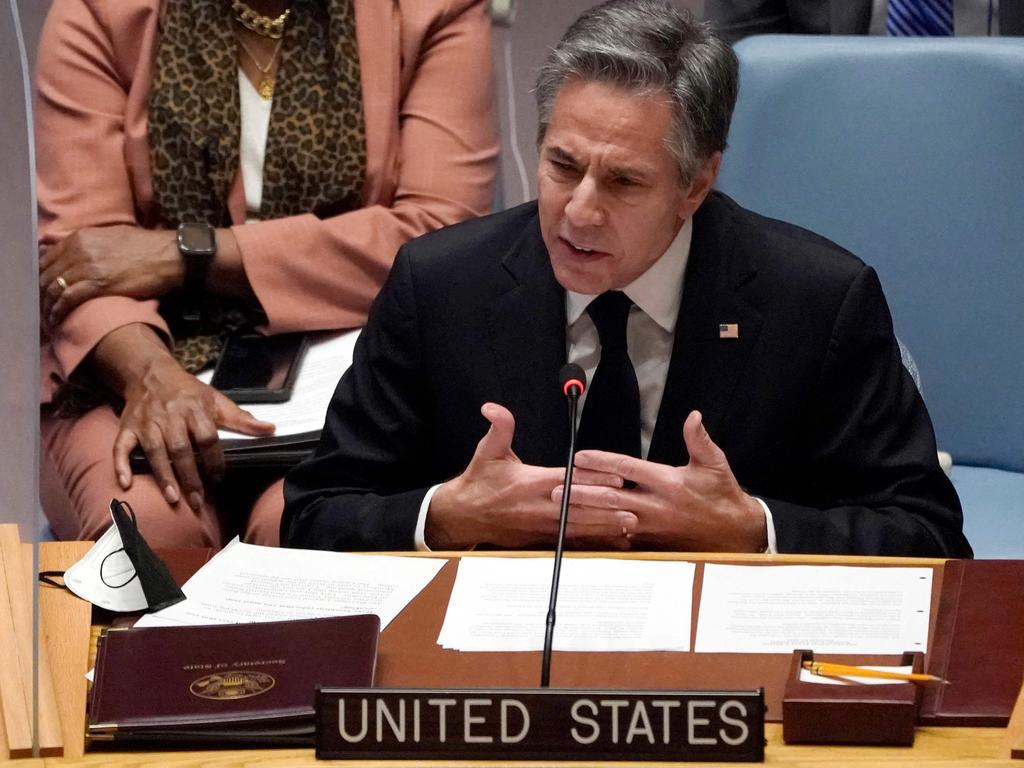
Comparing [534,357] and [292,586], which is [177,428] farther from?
[292,586]

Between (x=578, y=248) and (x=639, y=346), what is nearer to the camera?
(x=578, y=248)

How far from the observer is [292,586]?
1550 millimetres

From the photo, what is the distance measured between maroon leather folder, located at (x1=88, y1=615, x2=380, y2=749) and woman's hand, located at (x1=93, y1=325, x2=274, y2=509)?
948 millimetres

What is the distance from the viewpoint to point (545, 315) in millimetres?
1938

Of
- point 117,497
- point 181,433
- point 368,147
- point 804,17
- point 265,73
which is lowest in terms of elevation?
point 117,497

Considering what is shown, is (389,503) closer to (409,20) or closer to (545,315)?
(545,315)

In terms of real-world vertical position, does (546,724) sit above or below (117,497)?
above

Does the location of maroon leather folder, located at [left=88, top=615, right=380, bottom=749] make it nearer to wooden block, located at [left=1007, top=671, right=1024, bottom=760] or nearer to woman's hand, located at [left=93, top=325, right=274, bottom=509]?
wooden block, located at [left=1007, top=671, right=1024, bottom=760]

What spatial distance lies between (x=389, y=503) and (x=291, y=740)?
0.59m

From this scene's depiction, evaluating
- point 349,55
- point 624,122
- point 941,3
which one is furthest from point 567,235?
point 941,3

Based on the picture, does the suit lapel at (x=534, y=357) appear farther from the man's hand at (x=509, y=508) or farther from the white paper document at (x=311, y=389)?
the white paper document at (x=311, y=389)

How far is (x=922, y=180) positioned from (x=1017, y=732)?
1320 mm

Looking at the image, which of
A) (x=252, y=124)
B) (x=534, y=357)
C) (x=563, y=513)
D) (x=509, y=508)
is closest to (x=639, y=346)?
(x=534, y=357)

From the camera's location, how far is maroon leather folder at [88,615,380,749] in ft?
4.09
